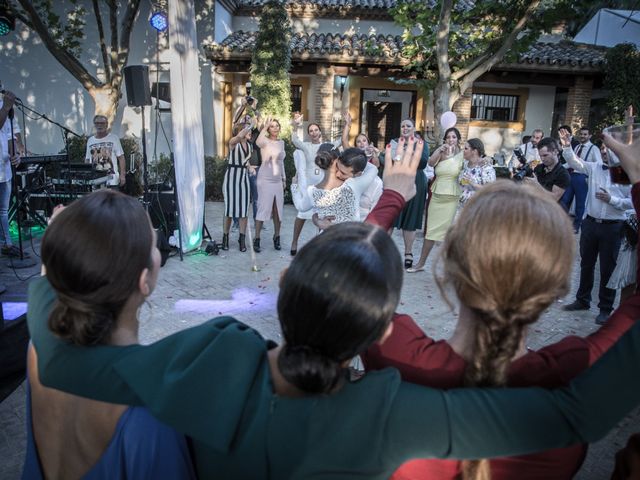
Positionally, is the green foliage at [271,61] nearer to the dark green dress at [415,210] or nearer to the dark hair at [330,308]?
the dark green dress at [415,210]

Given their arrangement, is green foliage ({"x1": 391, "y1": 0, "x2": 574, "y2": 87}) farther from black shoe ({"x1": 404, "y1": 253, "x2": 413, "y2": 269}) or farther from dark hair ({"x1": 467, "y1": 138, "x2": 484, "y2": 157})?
black shoe ({"x1": 404, "y1": 253, "x2": 413, "y2": 269})

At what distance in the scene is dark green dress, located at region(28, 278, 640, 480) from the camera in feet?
3.11

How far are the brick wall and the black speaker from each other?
843 centimetres

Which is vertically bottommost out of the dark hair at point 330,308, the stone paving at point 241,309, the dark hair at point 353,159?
the stone paving at point 241,309

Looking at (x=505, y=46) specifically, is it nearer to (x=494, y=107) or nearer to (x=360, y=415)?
(x=494, y=107)

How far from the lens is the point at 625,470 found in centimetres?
115

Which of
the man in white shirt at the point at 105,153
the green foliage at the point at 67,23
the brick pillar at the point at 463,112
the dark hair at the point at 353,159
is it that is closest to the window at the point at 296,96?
the brick pillar at the point at 463,112

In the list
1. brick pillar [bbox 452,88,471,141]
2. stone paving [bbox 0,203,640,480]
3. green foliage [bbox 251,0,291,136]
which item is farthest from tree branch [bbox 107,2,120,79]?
brick pillar [bbox 452,88,471,141]

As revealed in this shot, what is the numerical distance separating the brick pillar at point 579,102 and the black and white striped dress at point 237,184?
12.3 m

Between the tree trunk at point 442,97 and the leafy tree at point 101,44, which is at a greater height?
the leafy tree at point 101,44

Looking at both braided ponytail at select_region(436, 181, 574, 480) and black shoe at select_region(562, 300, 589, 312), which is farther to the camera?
black shoe at select_region(562, 300, 589, 312)

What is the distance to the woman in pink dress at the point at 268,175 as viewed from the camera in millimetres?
7297

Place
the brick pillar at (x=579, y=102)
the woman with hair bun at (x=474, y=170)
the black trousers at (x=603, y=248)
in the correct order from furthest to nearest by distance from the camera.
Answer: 1. the brick pillar at (x=579, y=102)
2. the woman with hair bun at (x=474, y=170)
3. the black trousers at (x=603, y=248)

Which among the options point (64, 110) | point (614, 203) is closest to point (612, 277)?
point (614, 203)
